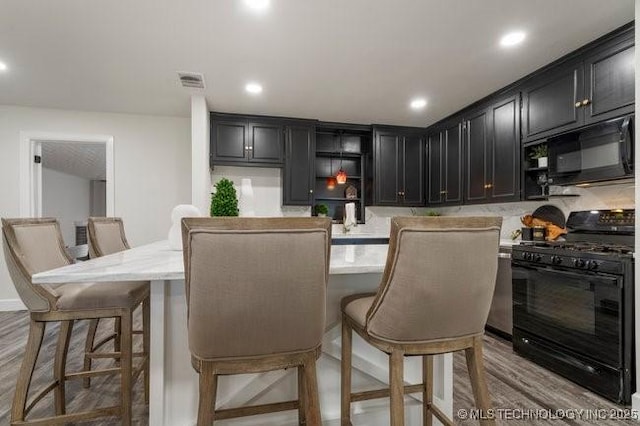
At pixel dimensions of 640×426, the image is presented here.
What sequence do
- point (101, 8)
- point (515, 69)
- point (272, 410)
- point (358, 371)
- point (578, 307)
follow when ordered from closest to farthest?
1. point (272, 410)
2. point (358, 371)
3. point (101, 8)
4. point (578, 307)
5. point (515, 69)

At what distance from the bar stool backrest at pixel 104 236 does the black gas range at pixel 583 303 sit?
120 inches

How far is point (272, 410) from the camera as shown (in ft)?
3.92

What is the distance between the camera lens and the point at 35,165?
4.03 metres

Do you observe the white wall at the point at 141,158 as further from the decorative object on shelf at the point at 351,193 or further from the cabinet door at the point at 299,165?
the decorative object on shelf at the point at 351,193

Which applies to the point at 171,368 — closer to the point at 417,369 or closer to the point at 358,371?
the point at 358,371

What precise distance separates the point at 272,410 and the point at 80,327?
3.08 m

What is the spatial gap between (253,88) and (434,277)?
280 centimetres

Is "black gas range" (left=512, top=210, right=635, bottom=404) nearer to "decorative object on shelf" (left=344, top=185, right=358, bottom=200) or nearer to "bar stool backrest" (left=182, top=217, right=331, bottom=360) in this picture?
"bar stool backrest" (left=182, top=217, right=331, bottom=360)

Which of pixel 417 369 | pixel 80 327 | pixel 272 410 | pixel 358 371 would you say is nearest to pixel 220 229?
pixel 272 410

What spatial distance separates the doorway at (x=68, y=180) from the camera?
3930 mm

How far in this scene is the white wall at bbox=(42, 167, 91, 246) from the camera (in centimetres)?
813

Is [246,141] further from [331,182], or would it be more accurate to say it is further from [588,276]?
[588,276]

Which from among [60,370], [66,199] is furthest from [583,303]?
[66,199]

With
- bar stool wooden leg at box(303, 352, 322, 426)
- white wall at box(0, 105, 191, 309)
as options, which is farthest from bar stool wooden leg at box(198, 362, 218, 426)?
white wall at box(0, 105, 191, 309)
